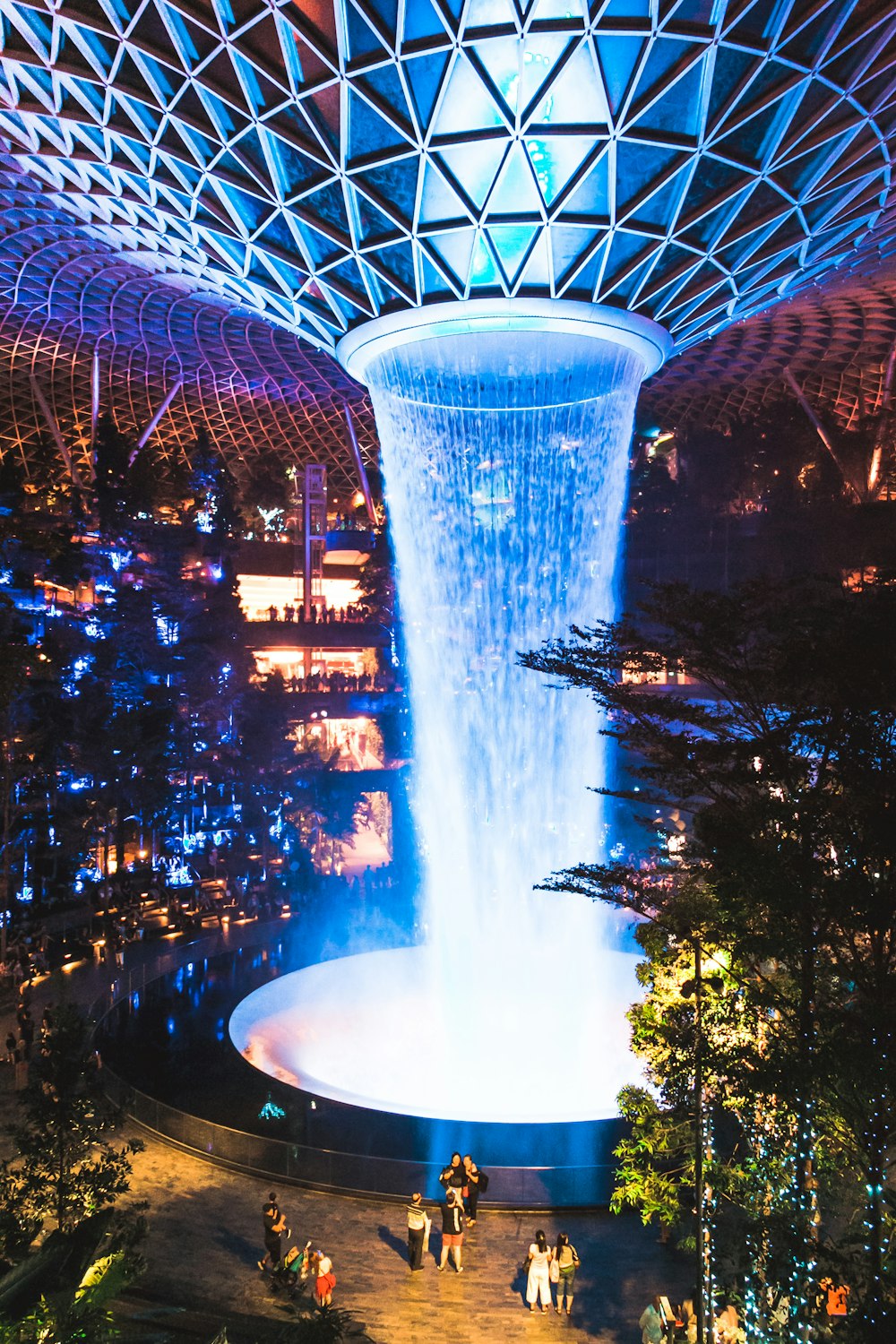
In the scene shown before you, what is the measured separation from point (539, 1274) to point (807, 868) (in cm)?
648

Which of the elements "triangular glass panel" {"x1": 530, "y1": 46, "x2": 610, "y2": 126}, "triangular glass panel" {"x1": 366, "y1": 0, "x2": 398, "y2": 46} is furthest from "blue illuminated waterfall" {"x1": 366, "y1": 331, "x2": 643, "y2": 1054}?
"triangular glass panel" {"x1": 366, "y1": 0, "x2": 398, "y2": 46}

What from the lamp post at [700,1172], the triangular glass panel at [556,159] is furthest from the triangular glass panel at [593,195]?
the lamp post at [700,1172]

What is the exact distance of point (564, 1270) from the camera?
1142cm

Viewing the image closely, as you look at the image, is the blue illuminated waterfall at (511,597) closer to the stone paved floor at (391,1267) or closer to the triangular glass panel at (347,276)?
the triangular glass panel at (347,276)

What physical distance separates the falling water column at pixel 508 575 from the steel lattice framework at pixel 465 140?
1.51 meters

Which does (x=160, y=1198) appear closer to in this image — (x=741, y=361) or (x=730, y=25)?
(x=730, y=25)

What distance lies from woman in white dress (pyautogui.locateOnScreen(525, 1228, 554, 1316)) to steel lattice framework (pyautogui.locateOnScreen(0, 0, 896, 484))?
57.9 feet

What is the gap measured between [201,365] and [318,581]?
46.4 ft

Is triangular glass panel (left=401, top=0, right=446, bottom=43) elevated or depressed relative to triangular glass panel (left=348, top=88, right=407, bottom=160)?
elevated

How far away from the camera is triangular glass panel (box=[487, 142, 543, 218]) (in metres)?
18.0

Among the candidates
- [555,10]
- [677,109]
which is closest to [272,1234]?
[555,10]

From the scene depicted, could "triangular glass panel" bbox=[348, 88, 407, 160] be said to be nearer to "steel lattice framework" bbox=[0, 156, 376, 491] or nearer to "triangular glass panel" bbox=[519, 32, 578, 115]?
"triangular glass panel" bbox=[519, 32, 578, 115]

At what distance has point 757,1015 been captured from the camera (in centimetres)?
1036

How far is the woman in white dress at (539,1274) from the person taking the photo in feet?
37.4
